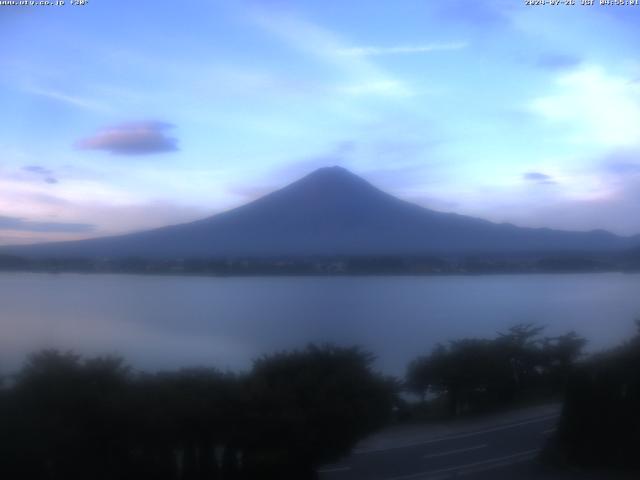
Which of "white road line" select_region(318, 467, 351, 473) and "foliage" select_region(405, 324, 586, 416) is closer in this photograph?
"white road line" select_region(318, 467, 351, 473)

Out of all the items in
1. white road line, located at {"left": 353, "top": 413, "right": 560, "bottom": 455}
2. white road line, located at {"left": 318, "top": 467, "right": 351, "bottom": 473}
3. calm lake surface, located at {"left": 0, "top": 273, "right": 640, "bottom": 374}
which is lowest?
white road line, located at {"left": 353, "top": 413, "right": 560, "bottom": 455}

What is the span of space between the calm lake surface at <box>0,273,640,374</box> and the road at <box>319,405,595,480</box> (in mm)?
1612

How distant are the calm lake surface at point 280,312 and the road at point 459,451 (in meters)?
1.61

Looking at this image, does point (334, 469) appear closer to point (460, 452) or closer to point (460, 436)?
point (460, 452)

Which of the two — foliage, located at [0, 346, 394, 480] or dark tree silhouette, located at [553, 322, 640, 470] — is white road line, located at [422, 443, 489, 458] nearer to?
dark tree silhouette, located at [553, 322, 640, 470]

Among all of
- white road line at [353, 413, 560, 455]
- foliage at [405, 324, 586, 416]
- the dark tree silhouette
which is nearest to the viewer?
the dark tree silhouette

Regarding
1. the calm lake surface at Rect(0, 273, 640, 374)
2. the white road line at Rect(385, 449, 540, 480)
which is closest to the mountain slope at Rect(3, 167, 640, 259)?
the calm lake surface at Rect(0, 273, 640, 374)

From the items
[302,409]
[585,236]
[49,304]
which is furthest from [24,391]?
[585,236]

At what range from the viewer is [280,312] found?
14398mm

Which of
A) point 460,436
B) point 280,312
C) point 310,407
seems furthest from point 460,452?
point 280,312

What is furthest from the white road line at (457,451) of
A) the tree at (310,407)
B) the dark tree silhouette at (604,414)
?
the dark tree silhouette at (604,414)

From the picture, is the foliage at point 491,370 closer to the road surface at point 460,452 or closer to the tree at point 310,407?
the road surface at point 460,452

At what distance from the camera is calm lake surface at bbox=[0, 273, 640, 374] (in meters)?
9.92

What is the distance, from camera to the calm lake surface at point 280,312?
32.6ft
